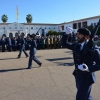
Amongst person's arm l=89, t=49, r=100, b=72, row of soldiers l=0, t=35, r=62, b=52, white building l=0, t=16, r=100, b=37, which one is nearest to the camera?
person's arm l=89, t=49, r=100, b=72

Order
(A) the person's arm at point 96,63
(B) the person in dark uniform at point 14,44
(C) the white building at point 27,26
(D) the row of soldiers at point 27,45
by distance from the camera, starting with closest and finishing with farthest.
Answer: (A) the person's arm at point 96,63
(D) the row of soldiers at point 27,45
(B) the person in dark uniform at point 14,44
(C) the white building at point 27,26

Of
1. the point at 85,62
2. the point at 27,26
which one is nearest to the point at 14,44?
the point at 85,62

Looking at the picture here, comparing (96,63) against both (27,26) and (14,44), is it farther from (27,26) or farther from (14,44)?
(27,26)

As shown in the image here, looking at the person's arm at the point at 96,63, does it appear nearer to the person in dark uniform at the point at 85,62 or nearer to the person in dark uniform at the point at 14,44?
the person in dark uniform at the point at 85,62

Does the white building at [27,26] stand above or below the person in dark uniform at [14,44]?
above

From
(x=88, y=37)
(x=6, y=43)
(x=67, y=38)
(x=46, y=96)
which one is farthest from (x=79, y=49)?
(x=6, y=43)

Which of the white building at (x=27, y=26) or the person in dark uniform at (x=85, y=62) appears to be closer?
the person in dark uniform at (x=85, y=62)

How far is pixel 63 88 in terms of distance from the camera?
584 centimetres

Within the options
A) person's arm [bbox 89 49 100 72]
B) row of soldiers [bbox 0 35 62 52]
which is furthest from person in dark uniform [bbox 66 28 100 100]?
row of soldiers [bbox 0 35 62 52]

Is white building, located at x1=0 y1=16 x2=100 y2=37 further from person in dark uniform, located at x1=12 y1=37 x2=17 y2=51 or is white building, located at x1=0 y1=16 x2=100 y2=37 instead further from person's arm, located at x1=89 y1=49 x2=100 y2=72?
person's arm, located at x1=89 y1=49 x2=100 y2=72

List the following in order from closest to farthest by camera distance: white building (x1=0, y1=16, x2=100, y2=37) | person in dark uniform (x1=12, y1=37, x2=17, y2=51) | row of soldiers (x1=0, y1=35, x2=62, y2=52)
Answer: row of soldiers (x1=0, y1=35, x2=62, y2=52) < person in dark uniform (x1=12, y1=37, x2=17, y2=51) < white building (x1=0, y1=16, x2=100, y2=37)

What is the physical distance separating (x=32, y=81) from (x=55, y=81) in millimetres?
820

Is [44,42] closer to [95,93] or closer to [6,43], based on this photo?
[6,43]

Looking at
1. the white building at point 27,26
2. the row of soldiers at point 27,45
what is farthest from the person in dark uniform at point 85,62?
the white building at point 27,26
